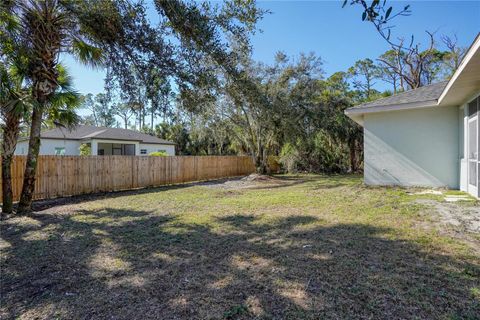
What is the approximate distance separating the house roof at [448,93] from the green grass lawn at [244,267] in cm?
292

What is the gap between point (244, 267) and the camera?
339 centimetres

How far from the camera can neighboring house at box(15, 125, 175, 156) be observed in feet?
59.7

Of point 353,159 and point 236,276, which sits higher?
point 353,159

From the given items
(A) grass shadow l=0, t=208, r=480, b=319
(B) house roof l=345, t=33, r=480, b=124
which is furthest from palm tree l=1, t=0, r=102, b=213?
(B) house roof l=345, t=33, r=480, b=124

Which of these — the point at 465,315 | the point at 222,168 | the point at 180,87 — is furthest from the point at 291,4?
the point at 222,168

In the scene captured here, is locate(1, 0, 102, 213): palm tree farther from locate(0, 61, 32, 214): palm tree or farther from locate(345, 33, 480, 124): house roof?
locate(345, 33, 480, 124): house roof

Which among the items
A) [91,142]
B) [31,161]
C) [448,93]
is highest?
[448,93]

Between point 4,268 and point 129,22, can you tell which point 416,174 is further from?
point 4,268

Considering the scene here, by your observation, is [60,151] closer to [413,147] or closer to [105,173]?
[105,173]

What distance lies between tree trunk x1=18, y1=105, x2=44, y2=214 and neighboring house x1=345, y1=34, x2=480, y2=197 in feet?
32.0

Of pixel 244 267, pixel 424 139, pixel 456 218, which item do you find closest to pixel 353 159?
pixel 424 139

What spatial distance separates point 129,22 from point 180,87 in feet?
4.35

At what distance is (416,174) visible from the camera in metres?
9.10

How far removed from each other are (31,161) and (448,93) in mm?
10856
